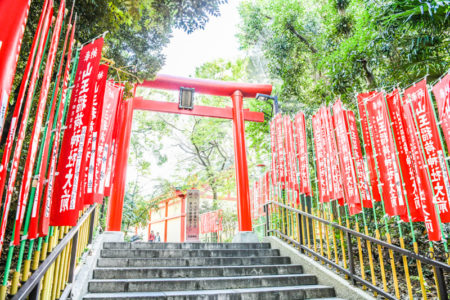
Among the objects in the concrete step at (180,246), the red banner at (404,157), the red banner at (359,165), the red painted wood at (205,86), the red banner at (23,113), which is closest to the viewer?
the red banner at (23,113)

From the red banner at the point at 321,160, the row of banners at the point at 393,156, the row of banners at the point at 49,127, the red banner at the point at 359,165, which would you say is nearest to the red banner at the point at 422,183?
the row of banners at the point at 393,156

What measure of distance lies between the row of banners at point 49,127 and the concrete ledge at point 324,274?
158 inches

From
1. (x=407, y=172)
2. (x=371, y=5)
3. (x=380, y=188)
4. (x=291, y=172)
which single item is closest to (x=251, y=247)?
(x=291, y=172)

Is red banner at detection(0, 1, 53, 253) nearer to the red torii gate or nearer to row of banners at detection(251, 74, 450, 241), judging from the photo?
row of banners at detection(251, 74, 450, 241)

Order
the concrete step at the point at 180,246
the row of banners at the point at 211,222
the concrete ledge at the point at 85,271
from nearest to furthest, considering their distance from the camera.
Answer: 1. the concrete ledge at the point at 85,271
2. the concrete step at the point at 180,246
3. the row of banners at the point at 211,222

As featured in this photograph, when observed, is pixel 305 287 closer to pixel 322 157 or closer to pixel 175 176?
pixel 322 157

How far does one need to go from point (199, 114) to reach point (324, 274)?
5.79 meters

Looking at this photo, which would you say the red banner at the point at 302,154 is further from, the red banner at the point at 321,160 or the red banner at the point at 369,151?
the red banner at the point at 369,151

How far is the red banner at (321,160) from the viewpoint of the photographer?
17.7 ft

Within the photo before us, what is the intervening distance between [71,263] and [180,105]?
583 cm

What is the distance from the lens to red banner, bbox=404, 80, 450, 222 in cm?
Result: 348

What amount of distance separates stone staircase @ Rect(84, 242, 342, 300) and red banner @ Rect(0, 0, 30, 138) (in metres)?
3.00

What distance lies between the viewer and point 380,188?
431 cm

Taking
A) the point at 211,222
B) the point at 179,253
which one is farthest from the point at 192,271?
the point at 211,222
